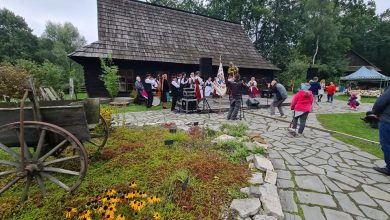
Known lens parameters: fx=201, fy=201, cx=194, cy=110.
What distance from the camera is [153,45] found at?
49.9ft

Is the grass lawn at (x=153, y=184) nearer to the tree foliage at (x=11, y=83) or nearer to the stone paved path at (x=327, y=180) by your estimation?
the stone paved path at (x=327, y=180)

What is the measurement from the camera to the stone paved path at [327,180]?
279cm

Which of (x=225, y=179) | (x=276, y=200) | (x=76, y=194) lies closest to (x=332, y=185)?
(x=276, y=200)

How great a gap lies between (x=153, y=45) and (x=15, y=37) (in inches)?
1513

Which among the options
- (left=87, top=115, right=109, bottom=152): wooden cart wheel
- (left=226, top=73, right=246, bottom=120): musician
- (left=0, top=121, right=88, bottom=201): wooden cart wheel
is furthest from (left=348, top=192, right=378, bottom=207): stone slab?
(left=226, top=73, right=246, bottom=120): musician

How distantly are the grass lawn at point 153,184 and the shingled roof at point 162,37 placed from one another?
10455 millimetres

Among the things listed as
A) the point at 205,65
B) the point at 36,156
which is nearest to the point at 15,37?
the point at 205,65

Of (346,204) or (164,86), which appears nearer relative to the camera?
(346,204)

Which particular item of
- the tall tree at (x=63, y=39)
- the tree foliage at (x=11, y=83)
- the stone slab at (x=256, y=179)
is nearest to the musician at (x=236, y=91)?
the stone slab at (x=256, y=179)

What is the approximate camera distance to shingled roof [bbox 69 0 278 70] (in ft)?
45.0

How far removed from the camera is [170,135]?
5379 mm

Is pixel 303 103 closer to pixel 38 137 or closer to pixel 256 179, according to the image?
pixel 256 179

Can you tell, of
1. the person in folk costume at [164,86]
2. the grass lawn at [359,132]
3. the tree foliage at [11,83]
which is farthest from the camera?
the tree foliage at [11,83]

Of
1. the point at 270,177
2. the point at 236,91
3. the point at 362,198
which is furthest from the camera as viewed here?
the point at 236,91
